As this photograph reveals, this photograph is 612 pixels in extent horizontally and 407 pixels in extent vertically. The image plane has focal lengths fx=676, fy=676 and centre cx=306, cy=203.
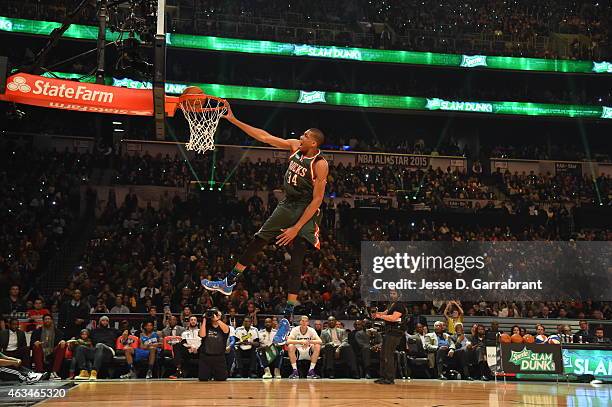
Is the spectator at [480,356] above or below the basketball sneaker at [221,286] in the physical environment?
below

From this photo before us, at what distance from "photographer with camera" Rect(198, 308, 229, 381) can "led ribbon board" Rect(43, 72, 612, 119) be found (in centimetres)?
1749

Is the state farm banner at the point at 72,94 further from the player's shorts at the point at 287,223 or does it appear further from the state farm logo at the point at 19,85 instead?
the player's shorts at the point at 287,223

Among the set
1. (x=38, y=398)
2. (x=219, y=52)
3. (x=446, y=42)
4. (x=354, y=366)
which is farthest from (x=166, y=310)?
(x=446, y=42)

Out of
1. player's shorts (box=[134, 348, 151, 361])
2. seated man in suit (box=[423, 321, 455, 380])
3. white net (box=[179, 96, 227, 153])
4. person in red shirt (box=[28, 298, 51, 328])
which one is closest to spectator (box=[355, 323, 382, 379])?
seated man in suit (box=[423, 321, 455, 380])

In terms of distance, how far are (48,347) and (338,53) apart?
19.8 meters

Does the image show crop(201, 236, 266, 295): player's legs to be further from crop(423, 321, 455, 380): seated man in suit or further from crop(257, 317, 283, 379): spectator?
crop(423, 321, 455, 380): seated man in suit

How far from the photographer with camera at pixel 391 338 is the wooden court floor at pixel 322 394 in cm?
33

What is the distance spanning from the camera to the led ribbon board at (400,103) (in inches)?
1166

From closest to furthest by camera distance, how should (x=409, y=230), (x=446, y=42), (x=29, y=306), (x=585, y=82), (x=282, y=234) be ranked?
(x=282, y=234) → (x=29, y=306) → (x=409, y=230) → (x=446, y=42) → (x=585, y=82)

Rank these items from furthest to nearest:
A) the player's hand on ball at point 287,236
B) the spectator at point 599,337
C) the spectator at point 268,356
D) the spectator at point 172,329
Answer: the spectator at point 599,337 → the spectator at point 172,329 → the spectator at point 268,356 → the player's hand on ball at point 287,236

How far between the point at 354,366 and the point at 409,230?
11001mm

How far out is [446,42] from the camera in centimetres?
3155

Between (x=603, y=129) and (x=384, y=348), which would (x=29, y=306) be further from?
(x=603, y=129)

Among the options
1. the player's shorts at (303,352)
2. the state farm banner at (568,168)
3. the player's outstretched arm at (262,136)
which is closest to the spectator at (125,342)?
the player's shorts at (303,352)
